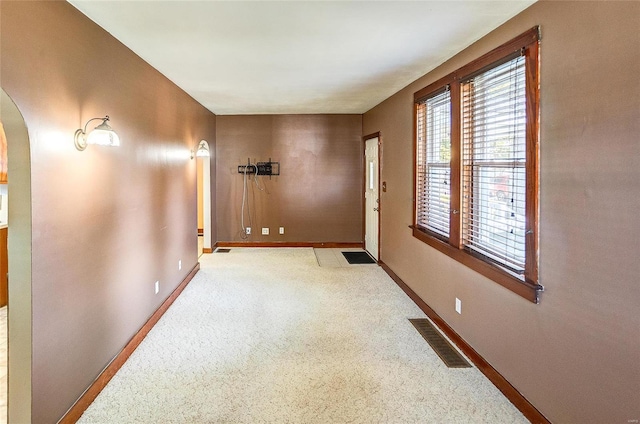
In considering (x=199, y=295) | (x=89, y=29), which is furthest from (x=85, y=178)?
(x=199, y=295)

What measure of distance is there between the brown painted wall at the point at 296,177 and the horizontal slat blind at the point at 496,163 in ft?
13.5

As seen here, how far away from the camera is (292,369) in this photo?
289 cm

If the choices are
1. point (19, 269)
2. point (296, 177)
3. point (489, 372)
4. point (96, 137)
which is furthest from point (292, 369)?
point (296, 177)

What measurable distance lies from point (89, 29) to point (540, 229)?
3.00 metres

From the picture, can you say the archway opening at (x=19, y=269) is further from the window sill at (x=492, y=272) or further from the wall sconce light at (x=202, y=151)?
the wall sconce light at (x=202, y=151)

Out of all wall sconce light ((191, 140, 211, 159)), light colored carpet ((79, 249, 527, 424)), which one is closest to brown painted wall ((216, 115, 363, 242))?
wall sconce light ((191, 140, 211, 159))

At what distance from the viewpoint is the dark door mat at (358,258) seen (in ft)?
20.6

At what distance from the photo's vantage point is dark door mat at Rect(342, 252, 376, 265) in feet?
20.6

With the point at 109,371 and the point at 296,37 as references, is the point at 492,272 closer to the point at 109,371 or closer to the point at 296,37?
the point at 296,37

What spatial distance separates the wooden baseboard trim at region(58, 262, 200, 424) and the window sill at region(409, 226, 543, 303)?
2.72 m

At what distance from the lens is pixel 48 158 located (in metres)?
2.07

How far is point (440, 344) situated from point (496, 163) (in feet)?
5.17

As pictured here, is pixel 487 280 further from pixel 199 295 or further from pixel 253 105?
pixel 253 105

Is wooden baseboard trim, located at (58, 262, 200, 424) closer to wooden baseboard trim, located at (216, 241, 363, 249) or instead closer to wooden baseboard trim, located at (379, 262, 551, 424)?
wooden baseboard trim, located at (379, 262, 551, 424)
